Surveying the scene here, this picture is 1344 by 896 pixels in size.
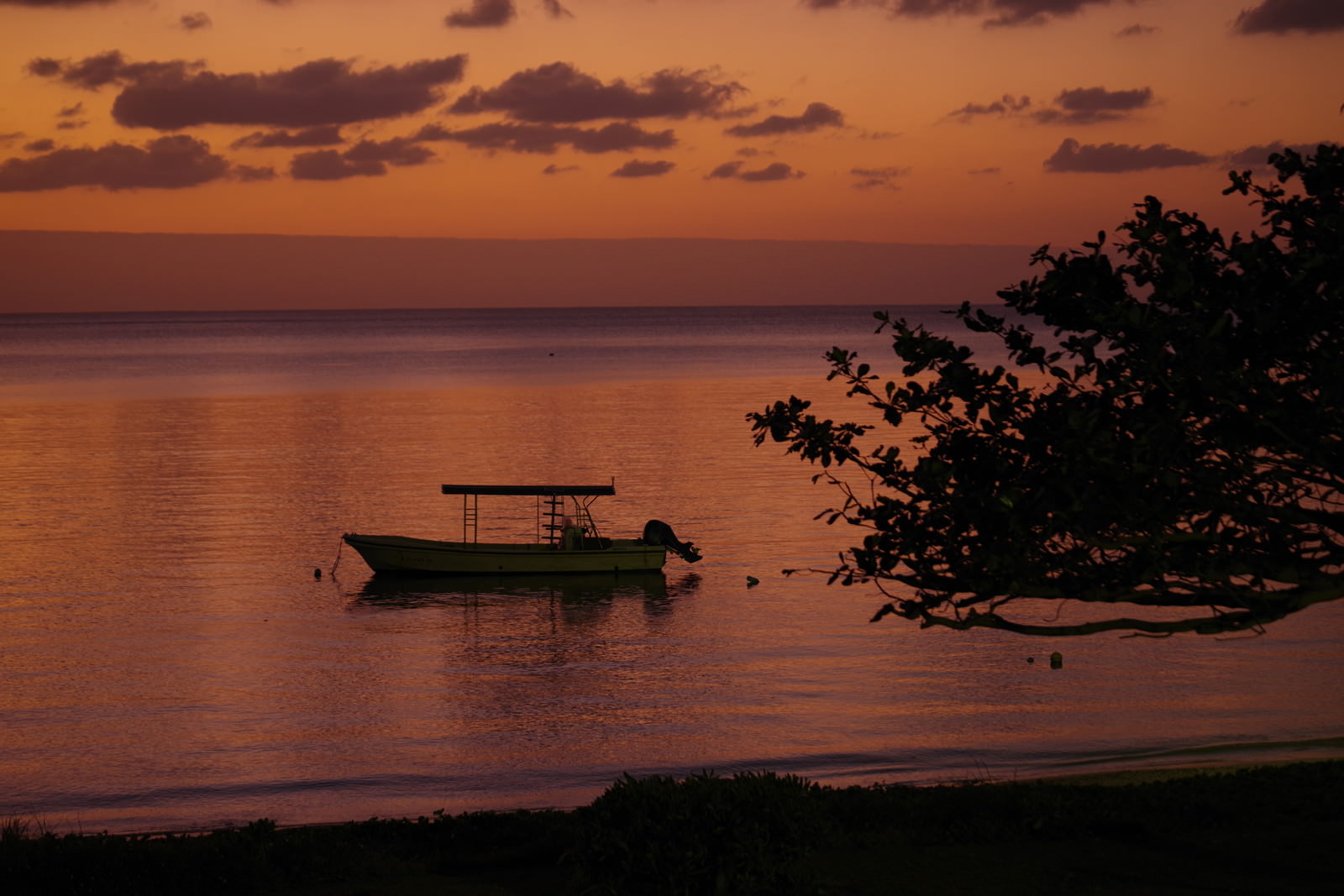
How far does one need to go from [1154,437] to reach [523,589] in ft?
122

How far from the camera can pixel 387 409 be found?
111m

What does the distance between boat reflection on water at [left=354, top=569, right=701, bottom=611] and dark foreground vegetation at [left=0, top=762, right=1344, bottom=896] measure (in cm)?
2574

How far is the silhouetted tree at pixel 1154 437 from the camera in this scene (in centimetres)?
1170

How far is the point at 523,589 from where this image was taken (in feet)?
154

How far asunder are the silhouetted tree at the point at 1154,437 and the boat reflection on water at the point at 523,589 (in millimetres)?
30722

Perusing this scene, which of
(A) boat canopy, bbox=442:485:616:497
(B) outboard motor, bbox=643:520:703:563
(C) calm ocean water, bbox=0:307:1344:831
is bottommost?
(C) calm ocean water, bbox=0:307:1344:831

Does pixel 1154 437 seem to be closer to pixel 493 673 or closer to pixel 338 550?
pixel 493 673

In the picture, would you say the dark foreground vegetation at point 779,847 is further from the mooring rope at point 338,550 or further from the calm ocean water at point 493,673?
the mooring rope at point 338,550

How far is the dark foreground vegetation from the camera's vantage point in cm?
1275

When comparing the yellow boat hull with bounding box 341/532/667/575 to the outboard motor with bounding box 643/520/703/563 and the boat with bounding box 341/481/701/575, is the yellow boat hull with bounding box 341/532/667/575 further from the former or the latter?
the outboard motor with bounding box 643/520/703/563

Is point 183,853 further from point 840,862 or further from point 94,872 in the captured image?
point 840,862

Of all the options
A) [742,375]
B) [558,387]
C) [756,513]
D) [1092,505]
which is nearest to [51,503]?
[756,513]

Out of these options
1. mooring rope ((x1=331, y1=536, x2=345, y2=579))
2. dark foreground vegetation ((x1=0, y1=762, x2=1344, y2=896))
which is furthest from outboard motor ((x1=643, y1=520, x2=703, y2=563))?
dark foreground vegetation ((x1=0, y1=762, x2=1344, y2=896))

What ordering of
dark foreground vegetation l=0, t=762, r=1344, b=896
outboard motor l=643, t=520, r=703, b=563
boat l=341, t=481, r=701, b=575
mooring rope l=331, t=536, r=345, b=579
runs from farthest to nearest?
1. outboard motor l=643, t=520, r=703, b=563
2. mooring rope l=331, t=536, r=345, b=579
3. boat l=341, t=481, r=701, b=575
4. dark foreground vegetation l=0, t=762, r=1344, b=896
